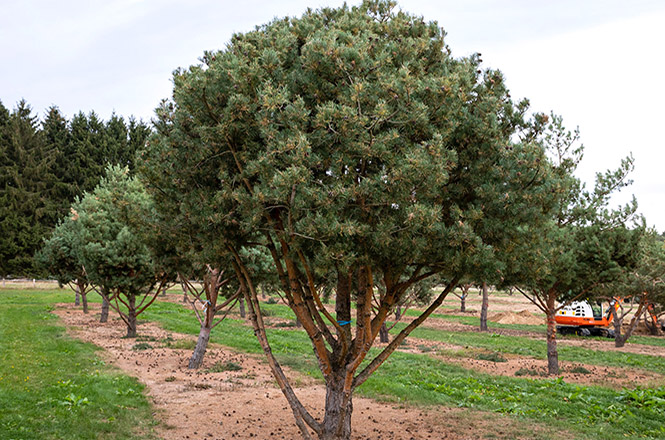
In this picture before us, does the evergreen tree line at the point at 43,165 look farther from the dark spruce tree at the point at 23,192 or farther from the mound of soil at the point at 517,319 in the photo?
the mound of soil at the point at 517,319

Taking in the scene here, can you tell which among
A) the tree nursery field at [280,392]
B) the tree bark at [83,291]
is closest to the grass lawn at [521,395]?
the tree nursery field at [280,392]

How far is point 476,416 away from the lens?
9883 millimetres

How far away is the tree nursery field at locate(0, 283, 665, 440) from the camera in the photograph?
8.66m

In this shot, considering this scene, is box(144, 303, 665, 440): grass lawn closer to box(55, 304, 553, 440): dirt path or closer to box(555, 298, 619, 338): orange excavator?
box(55, 304, 553, 440): dirt path

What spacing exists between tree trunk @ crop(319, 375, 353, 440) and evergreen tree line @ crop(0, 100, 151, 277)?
51508 millimetres

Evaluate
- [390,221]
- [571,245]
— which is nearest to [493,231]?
[390,221]

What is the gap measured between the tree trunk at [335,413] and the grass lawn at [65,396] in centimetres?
297

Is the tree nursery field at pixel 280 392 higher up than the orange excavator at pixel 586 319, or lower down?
lower down

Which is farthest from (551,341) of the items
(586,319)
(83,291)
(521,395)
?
(83,291)

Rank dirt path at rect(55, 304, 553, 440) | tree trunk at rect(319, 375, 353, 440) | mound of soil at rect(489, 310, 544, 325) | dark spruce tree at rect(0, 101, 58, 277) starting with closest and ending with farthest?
1. tree trunk at rect(319, 375, 353, 440)
2. dirt path at rect(55, 304, 553, 440)
3. mound of soil at rect(489, 310, 544, 325)
4. dark spruce tree at rect(0, 101, 58, 277)

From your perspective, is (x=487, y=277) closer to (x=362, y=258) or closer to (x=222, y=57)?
(x=362, y=258)

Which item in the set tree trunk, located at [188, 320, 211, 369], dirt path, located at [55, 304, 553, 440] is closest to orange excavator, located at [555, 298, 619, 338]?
dirt path, located at [55, 304, 553, 440]

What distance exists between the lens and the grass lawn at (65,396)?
7.96m

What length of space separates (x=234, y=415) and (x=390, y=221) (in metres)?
6.05
